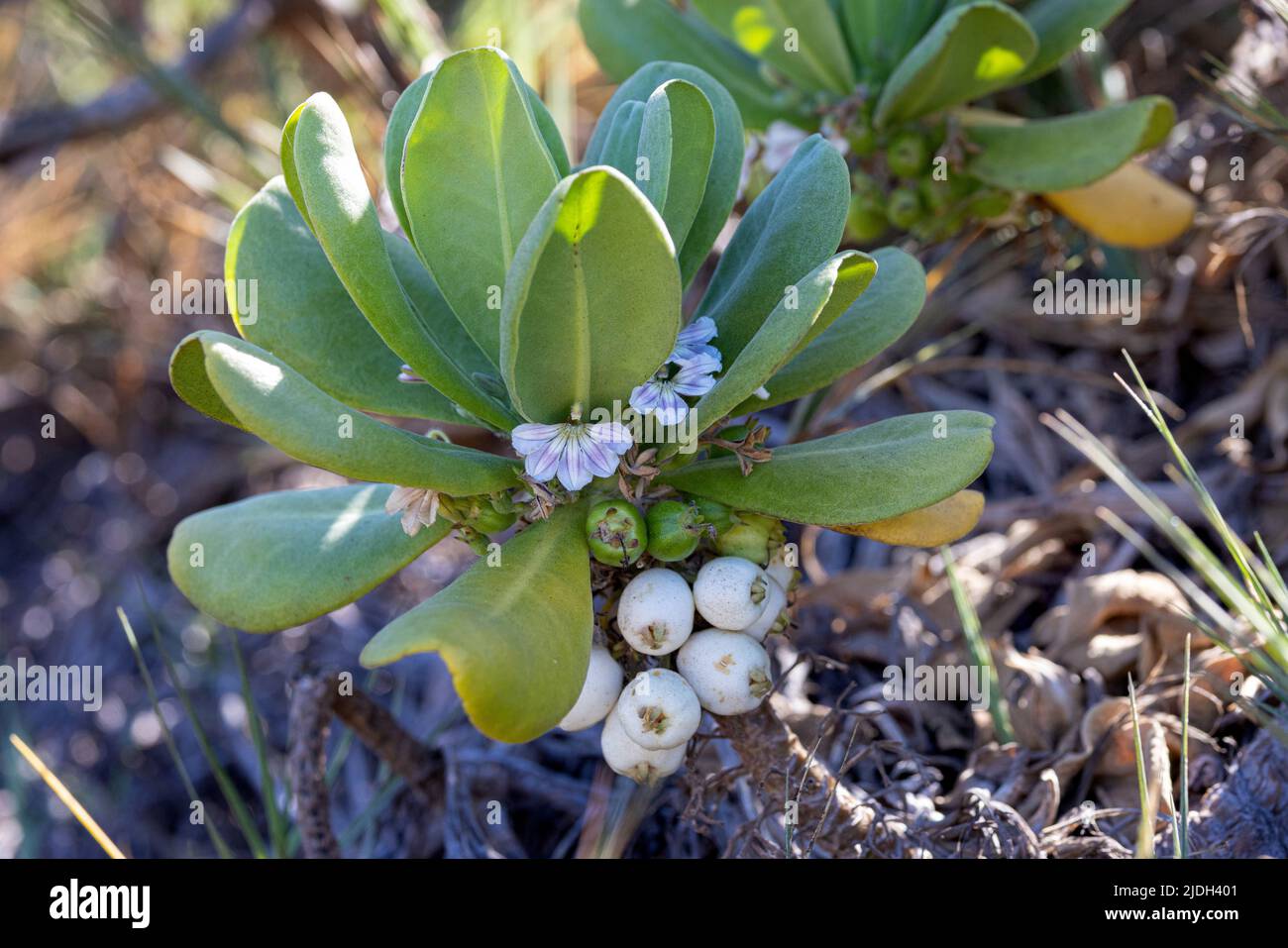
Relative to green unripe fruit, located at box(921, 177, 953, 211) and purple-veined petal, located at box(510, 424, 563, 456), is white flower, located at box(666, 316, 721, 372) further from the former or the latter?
green unripe fruit, located at box(921, 177, 953, 211)

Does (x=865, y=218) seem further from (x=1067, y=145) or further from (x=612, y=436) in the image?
(x=612, y=436)

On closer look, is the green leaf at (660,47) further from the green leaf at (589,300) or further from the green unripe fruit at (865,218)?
the green leaf at (589,300)

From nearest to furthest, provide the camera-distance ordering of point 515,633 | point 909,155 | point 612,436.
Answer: point 515,633 < point 612,436 < point 909,155

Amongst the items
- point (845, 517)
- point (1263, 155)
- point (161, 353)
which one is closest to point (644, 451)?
point (845, 517)

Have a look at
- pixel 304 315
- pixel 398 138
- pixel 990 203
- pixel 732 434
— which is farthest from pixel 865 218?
pixel 304 315

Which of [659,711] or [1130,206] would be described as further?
[1130,206]
